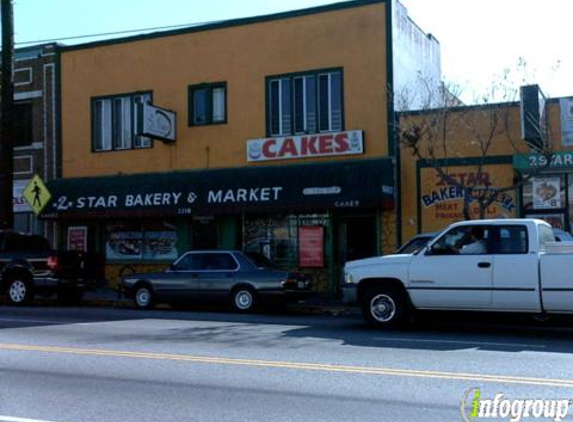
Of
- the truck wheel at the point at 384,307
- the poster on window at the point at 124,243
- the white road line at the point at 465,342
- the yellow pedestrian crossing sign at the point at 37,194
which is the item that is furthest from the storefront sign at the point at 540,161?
the yellow pedestrian crossing sign at the point at 37,194

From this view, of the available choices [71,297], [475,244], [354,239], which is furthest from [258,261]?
[475,244]

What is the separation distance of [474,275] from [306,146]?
935cm

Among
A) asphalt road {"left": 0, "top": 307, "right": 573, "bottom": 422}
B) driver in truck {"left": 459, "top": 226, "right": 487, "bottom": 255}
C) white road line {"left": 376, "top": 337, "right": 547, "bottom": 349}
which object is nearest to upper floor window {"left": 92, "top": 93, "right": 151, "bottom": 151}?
asphalt road {"left": 0, "top": 307, "right": 573, "bottom": 422}

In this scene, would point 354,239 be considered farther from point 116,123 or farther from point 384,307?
point 116,123

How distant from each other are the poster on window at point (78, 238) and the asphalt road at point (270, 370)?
32.4 feet

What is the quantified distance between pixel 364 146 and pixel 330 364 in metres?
11.4

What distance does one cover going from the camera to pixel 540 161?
17.1 m

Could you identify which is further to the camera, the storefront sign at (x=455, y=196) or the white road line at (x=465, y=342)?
the storefront sign at (x=455, y=196)

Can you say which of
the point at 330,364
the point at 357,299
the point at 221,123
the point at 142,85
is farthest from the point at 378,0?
the point at 330,364

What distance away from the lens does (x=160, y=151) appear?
72.7 ft

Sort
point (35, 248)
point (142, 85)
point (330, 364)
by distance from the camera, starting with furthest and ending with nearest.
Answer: point (142, 85) → point (35, 248) → point (330, 364)

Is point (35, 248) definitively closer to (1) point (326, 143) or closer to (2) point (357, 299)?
(1) point (326, 143)

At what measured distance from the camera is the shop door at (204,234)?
21.2 metres

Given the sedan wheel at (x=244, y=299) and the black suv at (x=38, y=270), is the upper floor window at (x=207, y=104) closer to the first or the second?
the black suv at (x=38, y=270)
